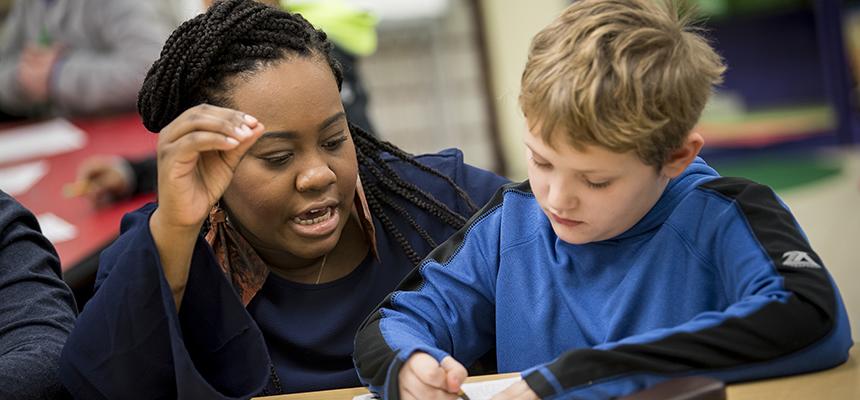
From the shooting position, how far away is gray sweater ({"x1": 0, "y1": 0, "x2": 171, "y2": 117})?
12.2 feet

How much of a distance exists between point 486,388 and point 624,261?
0.22 meters

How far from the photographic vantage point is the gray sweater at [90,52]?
3.72m

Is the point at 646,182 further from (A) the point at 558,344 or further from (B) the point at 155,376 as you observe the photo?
(B) the point at 155,376

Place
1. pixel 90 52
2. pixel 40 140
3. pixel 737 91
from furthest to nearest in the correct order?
pixel 737 91
pixel 90 52
pixel 40 140

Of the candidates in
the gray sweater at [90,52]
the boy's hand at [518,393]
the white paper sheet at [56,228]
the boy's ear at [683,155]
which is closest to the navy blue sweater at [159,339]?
the boy's hand at [518,393]

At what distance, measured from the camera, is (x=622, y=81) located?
1.13m

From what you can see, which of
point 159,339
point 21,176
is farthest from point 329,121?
point 21,176

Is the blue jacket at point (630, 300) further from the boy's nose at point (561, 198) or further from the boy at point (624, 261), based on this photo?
the boy's nose at point (561, 198)

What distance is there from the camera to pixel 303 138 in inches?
56.2

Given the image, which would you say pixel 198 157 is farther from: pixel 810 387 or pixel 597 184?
pixel 810 387

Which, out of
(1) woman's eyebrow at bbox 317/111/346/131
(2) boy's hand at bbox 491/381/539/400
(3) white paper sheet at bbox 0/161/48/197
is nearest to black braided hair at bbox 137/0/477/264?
(1) woman's eyebrow at bbox 317/111/346/131

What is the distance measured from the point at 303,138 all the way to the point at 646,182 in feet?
1.52

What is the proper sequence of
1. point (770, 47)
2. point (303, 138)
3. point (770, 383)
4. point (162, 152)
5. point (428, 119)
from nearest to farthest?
1. point (770, 383)
2. point (162, 152)
3. point (303, 138)
4. point (770, 47)
5. point (428, 119)

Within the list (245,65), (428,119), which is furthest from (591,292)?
(428,119)
